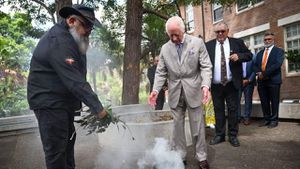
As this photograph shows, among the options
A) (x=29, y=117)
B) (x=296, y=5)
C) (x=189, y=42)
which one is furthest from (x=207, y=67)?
(x=296, y=5)

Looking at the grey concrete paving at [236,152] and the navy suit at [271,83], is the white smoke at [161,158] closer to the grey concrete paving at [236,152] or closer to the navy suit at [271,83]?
the grey concrete paving at [236,152]

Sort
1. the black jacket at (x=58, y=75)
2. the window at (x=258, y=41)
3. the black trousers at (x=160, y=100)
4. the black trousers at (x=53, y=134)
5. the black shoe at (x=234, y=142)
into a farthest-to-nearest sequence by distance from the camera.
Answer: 1. the window at (x=258, y=41)
2. the black trousers at (x=160, y=100)
3. the black shoe at (x=234, y=142)
4. the black trousers at (x=53, y=134)
5. the black jacket at (x=58, y=75)

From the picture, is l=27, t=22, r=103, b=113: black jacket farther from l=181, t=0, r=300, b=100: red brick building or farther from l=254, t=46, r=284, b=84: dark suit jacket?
l=181, t=0, r=300, b=100: red brick building

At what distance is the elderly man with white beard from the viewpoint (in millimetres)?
3416

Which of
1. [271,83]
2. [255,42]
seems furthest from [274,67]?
[255,42]

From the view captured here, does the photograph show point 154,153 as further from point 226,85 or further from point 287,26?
point 287,26

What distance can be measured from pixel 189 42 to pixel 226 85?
1519 mm

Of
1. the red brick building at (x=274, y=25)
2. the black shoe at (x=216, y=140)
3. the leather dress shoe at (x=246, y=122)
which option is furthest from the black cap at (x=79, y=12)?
the red brick building at (x=274, y=25)

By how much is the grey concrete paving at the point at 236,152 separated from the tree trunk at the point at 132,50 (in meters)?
2.27

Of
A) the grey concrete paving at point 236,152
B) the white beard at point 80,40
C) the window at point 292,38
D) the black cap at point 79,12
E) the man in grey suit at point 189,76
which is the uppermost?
the window at point 292,38

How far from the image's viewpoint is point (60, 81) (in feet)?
11.8

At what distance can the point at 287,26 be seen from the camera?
16500mm

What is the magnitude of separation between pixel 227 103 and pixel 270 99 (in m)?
2.32

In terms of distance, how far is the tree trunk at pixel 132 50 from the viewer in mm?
10328
